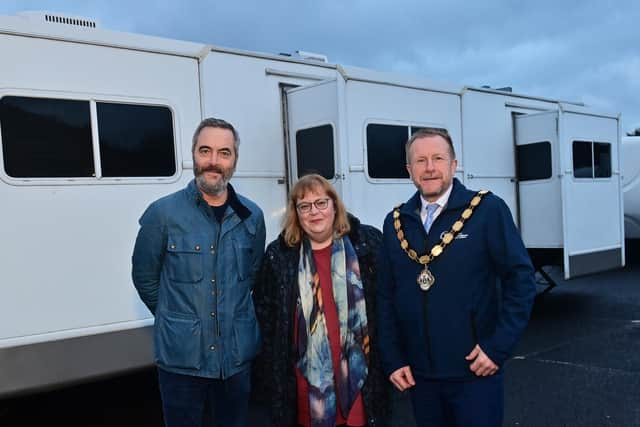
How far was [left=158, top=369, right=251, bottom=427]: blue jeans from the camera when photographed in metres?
2.52

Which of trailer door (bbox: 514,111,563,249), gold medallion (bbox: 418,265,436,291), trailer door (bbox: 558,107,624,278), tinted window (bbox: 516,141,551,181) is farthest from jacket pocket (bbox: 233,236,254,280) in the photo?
tinted window (bbox: 516,141,551,181)

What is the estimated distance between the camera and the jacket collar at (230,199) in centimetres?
257

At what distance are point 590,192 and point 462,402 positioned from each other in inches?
226

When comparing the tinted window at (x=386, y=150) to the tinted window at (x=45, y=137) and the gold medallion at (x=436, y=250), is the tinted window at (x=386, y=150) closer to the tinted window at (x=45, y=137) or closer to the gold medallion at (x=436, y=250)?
the tinted window at (x=45, y=137)

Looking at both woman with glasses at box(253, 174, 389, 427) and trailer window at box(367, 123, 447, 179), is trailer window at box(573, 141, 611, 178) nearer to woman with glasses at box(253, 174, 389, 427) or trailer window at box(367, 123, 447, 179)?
trailer window at box(367, 123, 447, 179)

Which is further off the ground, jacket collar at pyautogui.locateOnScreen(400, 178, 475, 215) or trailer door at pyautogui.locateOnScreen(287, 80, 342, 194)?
trailer door at pyautogui.locateOnScreen(287, 80, 342, 194)

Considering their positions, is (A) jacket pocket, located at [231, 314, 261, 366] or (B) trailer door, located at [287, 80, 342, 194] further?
(B) trailer door, located at [287, 80, 342, 194]

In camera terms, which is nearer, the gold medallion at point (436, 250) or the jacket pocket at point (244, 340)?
the gold medallion at point (436, 250)

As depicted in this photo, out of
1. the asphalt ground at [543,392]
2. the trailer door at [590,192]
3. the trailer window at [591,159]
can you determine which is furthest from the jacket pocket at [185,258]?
the trailer window at [591,159]

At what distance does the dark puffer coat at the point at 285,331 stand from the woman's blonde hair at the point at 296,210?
5cm

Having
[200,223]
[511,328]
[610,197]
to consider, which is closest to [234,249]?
[200,223]

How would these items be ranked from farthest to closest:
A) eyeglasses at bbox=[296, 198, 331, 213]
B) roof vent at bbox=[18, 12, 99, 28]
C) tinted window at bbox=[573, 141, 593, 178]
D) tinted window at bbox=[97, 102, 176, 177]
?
tinted window at bbox=[573, 141, 593, 178] → tinted window at bbox=[97, 102, 176, 177] → roof vent at bbox=[18, 12, 99, 28] → eyeglasses at bbox=[296, 198, 331, 213]

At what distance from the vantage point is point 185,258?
2.49 m

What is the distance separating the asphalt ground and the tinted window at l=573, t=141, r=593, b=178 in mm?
1890
